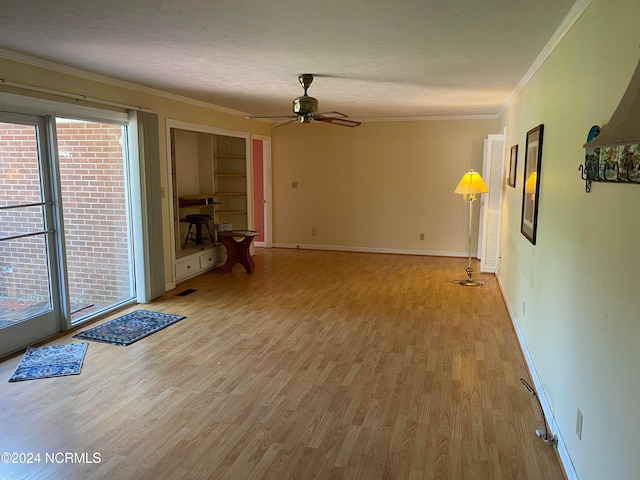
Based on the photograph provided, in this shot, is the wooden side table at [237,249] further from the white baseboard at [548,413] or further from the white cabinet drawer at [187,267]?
the white baseboard at [548,413]

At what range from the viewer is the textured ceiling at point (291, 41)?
8.07ft

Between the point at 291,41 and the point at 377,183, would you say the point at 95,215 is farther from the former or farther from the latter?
the point at 377,183

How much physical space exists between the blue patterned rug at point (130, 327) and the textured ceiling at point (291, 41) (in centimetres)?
218

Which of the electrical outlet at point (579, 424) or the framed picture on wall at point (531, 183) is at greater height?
the framed picture on wall at point (531, 183)

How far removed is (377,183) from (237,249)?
111 inches

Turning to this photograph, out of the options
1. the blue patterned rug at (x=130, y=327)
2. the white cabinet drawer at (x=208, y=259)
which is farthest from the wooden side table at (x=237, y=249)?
the blue patterned rug at (x=130, y=327)

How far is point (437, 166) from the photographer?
7574mm

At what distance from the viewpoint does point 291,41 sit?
3066mm

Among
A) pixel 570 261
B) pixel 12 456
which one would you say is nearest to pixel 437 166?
pixel 570 261

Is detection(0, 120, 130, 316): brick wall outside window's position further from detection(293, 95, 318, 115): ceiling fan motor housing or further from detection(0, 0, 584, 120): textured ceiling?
detection(293, 95, 318, 115): ceiling fan motor housing

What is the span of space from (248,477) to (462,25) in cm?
→ 272

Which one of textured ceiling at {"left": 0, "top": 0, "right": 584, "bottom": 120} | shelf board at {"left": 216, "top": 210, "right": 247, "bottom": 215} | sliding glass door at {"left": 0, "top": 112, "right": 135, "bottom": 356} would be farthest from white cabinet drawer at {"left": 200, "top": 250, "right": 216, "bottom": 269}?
textured ceiling at {"left": 0, "top": 0, "right": 584, "bottom": 120}

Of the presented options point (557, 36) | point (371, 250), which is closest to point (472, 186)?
point (371, 250)

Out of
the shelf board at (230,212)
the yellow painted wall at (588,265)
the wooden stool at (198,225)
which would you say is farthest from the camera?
the shelf board at (230,212)
